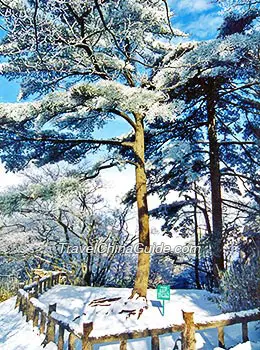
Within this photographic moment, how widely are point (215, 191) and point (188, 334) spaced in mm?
5494

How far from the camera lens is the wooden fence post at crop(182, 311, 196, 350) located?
140 inches

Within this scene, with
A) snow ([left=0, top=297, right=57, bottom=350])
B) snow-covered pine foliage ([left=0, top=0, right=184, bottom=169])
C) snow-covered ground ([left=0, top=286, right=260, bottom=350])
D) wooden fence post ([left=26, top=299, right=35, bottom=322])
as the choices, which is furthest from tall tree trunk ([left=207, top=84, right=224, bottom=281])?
snow ([left=0, top=297, right=57, bottom=350])

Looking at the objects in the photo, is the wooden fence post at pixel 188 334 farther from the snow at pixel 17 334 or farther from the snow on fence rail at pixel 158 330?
the snow at pixel 17 334

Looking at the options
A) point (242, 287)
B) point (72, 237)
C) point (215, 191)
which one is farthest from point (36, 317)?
point (72, 237)

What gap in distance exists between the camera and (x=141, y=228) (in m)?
7.36

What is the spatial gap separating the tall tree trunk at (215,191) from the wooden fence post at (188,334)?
4537 mm

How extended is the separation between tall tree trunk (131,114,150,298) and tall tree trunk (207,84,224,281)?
199cm

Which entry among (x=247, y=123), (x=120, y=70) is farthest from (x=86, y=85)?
(x=247, y=123)

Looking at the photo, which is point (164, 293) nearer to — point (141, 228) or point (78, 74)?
point (141, 228)

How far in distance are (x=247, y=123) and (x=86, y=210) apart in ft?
25.4

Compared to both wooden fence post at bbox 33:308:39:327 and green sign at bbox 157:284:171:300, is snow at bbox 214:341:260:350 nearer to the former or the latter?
green sign at bbox 157:284:171:300

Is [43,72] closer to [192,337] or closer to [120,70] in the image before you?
[120,70]

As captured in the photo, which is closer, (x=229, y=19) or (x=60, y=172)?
(x=229, y=19)

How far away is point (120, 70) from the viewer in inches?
285
